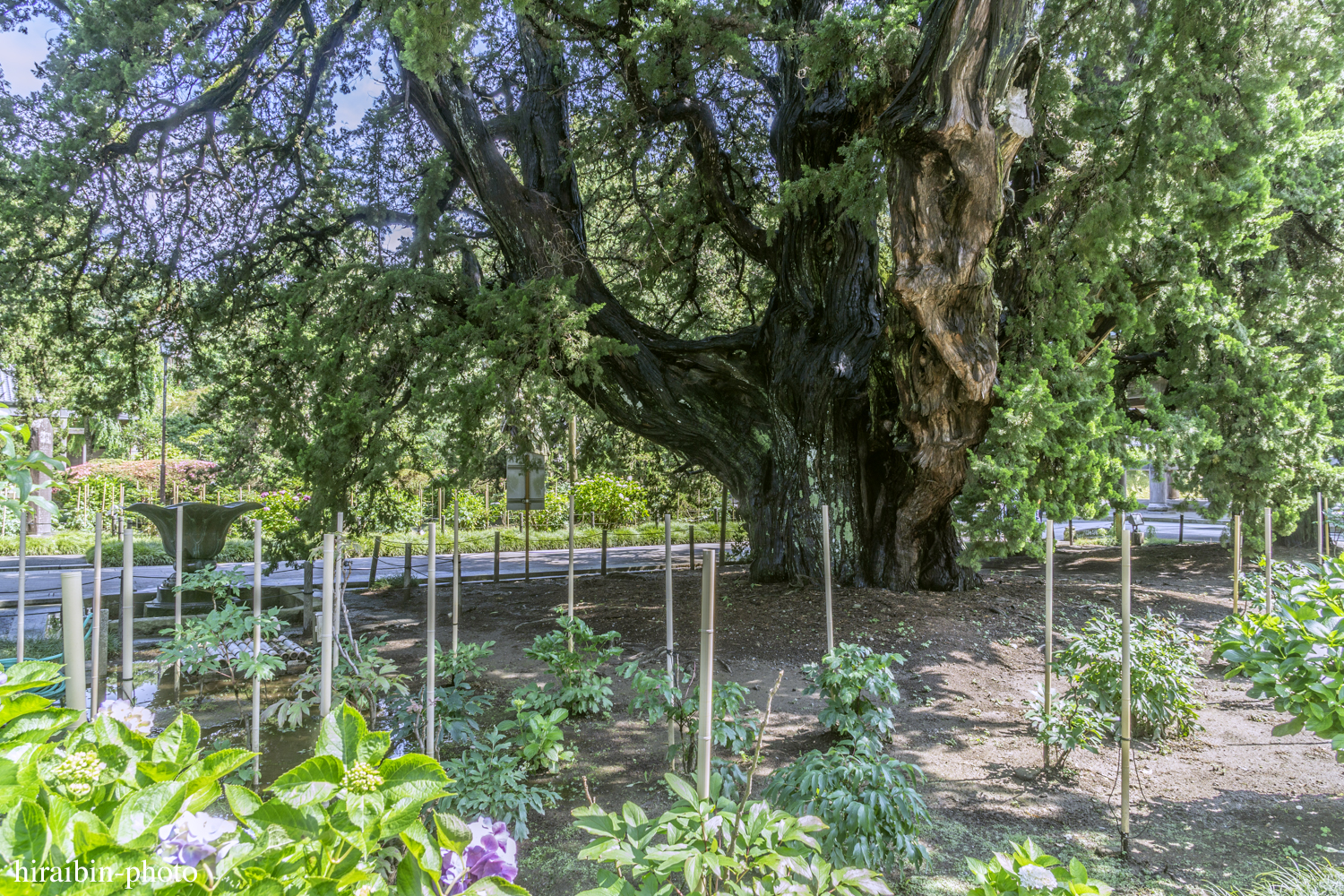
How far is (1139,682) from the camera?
3859 millimetres

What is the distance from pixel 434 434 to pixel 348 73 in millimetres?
8348

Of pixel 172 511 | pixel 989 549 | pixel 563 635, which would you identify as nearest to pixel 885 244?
pixel 989 549

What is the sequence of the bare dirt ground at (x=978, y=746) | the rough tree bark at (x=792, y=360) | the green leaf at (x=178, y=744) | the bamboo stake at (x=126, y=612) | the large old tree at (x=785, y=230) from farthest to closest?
the rough tree bark at (x=792, y=360) → the large old tree at (x=785, y=230) → the bamboo stake at (x=126, y=612) → the bare dirt ground at (x=978, y=746) → the green leaf at (x=178, y=744)

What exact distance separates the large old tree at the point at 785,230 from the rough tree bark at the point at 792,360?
0.04 m

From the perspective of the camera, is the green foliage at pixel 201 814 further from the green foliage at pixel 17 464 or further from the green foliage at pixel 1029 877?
the green foliage at pixel 17 464

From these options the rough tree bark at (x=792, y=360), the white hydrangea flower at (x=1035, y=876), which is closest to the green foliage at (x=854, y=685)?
the white hydrangea flower at (x=1035, y=876)

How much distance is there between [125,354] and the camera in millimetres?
7922

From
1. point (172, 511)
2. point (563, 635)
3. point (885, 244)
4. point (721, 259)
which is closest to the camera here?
point (563, 635)

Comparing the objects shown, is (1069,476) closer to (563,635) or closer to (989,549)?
(989,549)

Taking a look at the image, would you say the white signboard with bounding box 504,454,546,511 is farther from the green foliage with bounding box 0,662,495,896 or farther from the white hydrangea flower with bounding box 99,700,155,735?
the green foliage with bounding box 0,662,495,896

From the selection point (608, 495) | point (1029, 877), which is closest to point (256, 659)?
point (1029, 877)

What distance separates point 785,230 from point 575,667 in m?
5.51

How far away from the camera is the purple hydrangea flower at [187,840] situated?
1.01 metres

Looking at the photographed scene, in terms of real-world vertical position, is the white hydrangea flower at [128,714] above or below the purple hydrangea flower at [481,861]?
above
